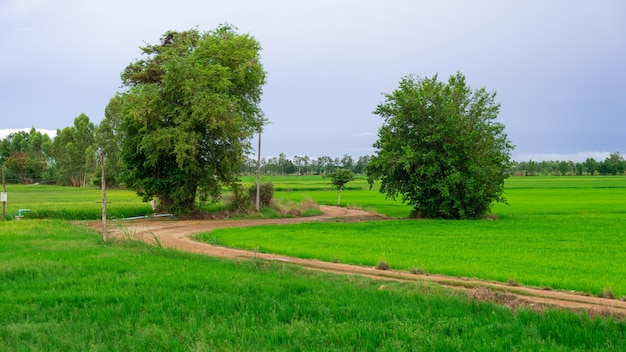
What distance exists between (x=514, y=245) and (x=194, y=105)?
70.4ft

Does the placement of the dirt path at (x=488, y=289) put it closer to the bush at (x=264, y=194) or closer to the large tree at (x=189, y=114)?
the large tree at (x=189, y=114)

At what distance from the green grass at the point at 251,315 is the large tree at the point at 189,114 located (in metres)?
19.6

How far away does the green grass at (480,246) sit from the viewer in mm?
14131

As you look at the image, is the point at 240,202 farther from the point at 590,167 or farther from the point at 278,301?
the point at 590,167

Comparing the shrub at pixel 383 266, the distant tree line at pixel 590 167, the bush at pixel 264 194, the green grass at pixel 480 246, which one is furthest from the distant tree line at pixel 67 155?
the distant tree line at pixel 590 167

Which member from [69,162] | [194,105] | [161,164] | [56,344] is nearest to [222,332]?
→ [56,344]

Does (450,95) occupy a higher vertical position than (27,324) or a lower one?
higher

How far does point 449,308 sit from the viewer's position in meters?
9.62

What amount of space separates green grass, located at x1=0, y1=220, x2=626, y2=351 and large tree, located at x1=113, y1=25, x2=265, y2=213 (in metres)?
19.6

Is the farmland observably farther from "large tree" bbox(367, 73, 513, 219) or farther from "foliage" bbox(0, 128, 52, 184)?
"foliage" bbox(0, 128, 52, 184)

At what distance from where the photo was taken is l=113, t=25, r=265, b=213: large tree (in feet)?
106

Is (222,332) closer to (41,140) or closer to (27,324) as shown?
(27,324)

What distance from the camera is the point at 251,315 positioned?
9.17 metres

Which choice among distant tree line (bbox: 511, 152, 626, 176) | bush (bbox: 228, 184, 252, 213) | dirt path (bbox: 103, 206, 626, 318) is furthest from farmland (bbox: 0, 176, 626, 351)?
distant tree line (bbox: 511, 152, 626, 176)
